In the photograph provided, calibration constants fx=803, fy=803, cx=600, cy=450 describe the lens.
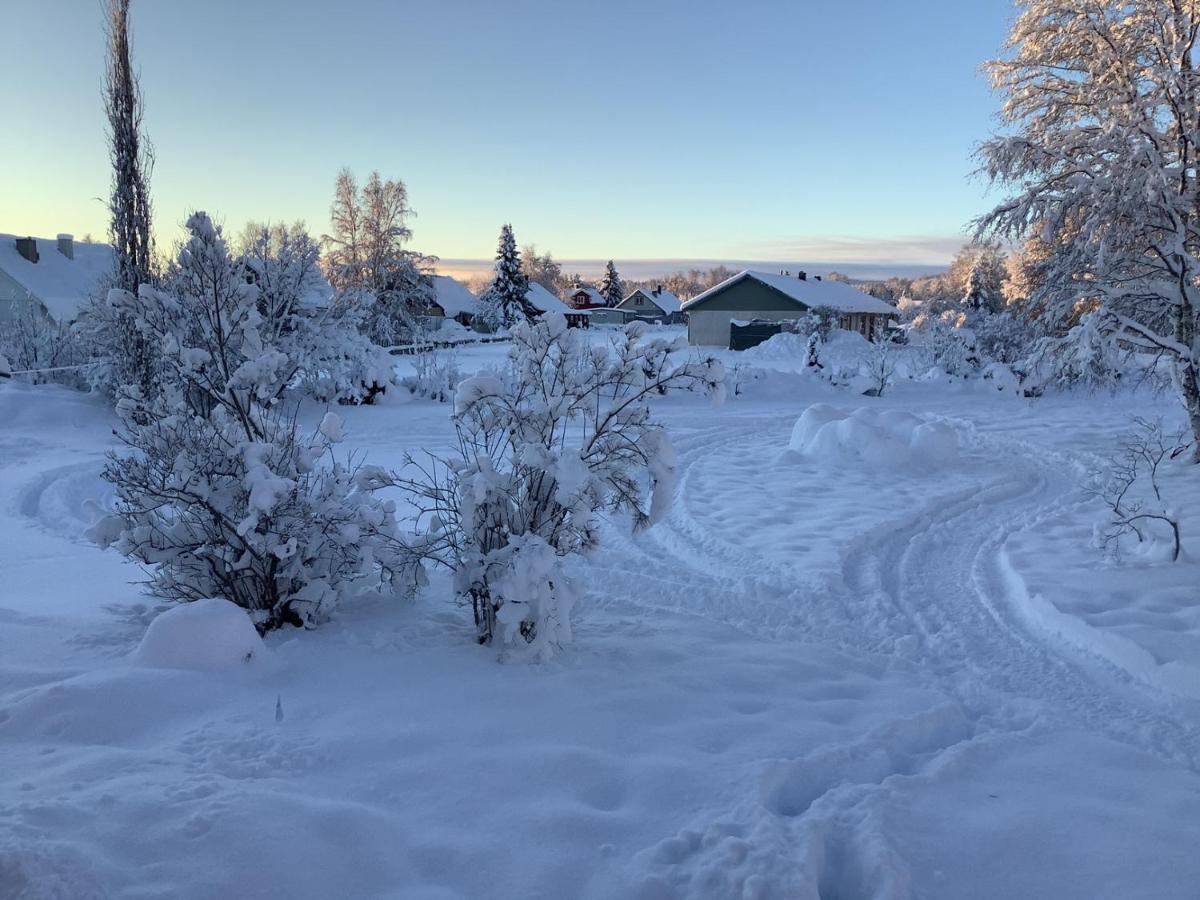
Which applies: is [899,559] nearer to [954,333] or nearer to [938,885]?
[938,885]

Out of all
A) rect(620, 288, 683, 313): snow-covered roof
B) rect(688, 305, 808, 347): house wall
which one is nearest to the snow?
rect(620, 288, 683, 313): snow-covered roof

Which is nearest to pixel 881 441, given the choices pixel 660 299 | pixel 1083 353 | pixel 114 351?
pixel 1083 353

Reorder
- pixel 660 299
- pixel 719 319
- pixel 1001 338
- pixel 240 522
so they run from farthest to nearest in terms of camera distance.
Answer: pixel 660 299 → pixel 719 319 → pixel 1001 338 → pixel 240 522

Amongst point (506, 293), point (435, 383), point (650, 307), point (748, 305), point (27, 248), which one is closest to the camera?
point (435, 383)

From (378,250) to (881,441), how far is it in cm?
3545

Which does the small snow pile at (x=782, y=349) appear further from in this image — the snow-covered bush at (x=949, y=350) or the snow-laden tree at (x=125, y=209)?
the snow-laden tree at (x=125, y=209)

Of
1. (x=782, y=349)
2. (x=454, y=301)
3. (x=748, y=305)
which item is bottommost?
(x=782, y=349)

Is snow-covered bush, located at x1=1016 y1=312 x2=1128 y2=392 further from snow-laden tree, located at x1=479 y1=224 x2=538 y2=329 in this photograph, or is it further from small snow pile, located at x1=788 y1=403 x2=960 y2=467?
snow-laden tree, located at x1=479 y1=224 x2=538 y2=329

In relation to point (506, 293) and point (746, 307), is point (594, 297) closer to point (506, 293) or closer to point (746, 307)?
point (506, 293)

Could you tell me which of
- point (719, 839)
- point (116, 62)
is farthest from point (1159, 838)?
point (116, 62)

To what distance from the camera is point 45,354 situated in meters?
19.1

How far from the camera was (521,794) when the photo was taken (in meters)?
3.48

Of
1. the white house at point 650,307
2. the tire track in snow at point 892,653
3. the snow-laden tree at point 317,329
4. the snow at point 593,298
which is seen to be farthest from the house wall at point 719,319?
the snow at point 593,298

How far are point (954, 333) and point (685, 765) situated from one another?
27.1 metres
